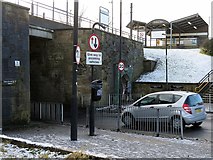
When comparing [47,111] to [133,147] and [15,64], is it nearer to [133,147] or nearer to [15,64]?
[15,64]

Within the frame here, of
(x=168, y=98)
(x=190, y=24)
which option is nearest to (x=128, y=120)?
(x=168, y=98)

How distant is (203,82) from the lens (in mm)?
26875

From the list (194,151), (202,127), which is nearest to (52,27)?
(202,127)

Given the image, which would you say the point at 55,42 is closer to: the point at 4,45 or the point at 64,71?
the point at 64,71

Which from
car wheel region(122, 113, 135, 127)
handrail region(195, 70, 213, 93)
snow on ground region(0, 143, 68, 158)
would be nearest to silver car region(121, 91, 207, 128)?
car wheel region(122, 113, 135, 127)

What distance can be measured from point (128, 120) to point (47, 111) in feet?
11.8

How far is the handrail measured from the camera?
84.3 feet

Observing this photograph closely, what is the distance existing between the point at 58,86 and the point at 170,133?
11025 mm

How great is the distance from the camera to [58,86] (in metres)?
20.2

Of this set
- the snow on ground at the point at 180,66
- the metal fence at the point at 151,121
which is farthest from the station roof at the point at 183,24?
the metal fence at the point at 151,121

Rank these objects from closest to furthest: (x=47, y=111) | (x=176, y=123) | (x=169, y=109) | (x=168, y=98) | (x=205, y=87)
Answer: (x=176, y=123), (x=169, y=109), (x=168, y=98), (x=47, y=111), (x=205, y=87)

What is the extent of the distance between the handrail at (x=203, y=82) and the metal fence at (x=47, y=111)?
617 inches

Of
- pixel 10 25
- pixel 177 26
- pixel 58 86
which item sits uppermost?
pixel 177 26

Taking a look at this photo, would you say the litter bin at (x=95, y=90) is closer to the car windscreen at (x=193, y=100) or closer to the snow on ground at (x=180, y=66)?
the car windscreen at (x=193, y=100)
